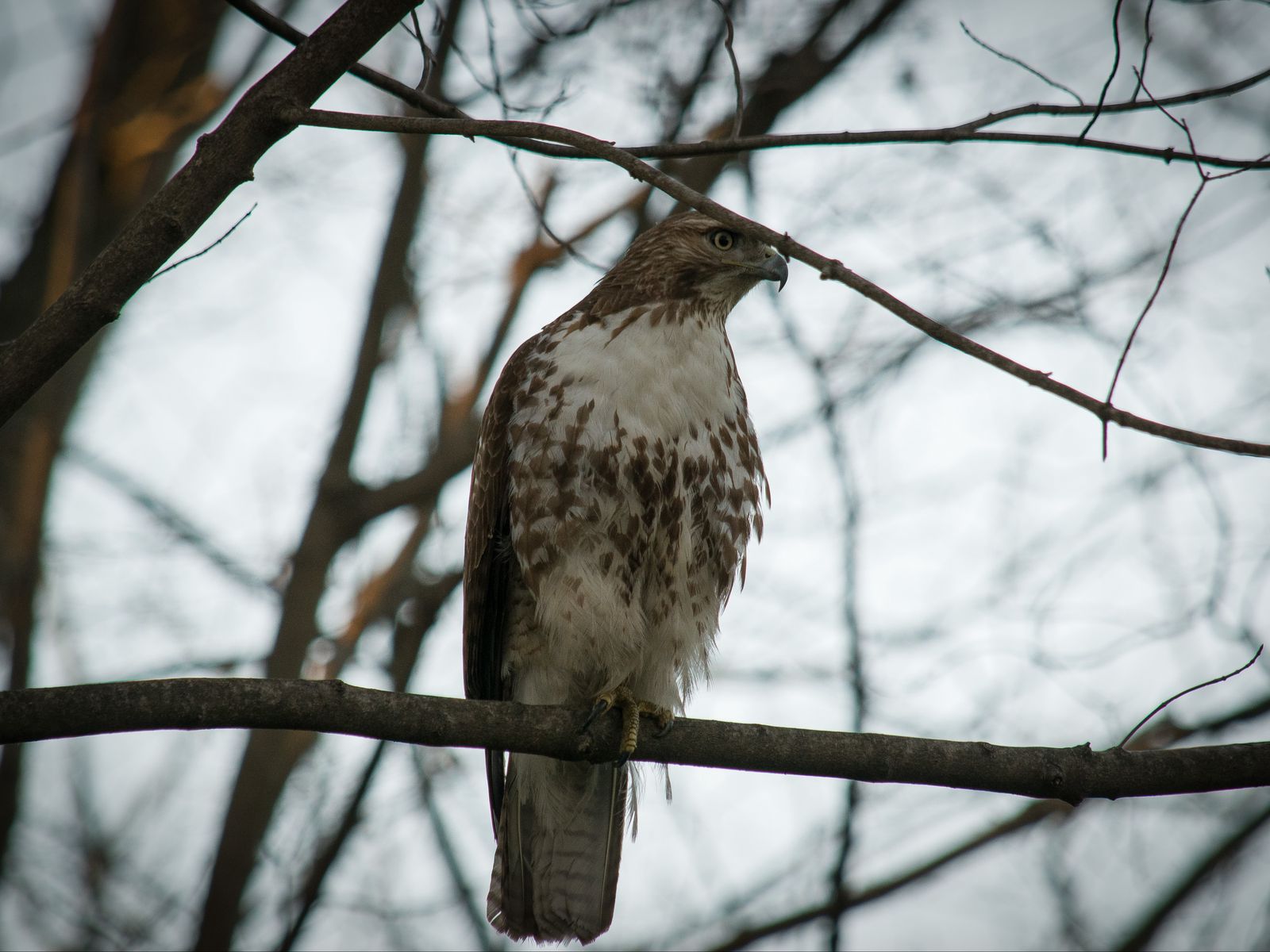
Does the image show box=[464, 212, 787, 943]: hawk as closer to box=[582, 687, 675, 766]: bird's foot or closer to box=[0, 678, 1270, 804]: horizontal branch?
box=[582, 687, 675, 766]: bird's foot

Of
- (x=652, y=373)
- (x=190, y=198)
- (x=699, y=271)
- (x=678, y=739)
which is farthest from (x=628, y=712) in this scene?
(x=190, y=198)

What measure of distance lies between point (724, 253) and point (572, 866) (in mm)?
2609

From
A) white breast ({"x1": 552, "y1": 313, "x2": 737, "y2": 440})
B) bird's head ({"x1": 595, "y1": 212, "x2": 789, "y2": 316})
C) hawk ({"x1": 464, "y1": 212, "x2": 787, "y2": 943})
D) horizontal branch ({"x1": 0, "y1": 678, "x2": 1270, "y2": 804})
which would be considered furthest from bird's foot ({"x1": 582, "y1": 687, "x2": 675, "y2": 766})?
bird's head ({"x1": 595, "y1": 212, "x2": 789, "y2": 316})

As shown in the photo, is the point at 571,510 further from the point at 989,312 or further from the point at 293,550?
the point at 989,312

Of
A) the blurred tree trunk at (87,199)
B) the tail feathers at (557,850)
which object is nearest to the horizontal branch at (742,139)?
the tail feathers at (557,850)

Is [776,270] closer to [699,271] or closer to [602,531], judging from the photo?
[699,271]

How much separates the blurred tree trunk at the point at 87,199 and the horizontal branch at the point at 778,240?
3.92 m

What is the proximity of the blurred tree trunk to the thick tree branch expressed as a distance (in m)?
3.43

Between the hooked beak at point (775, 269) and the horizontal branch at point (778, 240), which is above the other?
the hooked beak at point (775, 269)

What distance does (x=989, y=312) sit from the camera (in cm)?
720

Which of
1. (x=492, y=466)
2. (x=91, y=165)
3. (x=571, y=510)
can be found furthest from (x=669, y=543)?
(x=91, y=165)

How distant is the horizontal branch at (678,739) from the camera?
304cm

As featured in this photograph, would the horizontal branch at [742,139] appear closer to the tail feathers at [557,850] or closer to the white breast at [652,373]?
the white breast at [652,373]

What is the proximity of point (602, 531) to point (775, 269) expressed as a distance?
140cm
